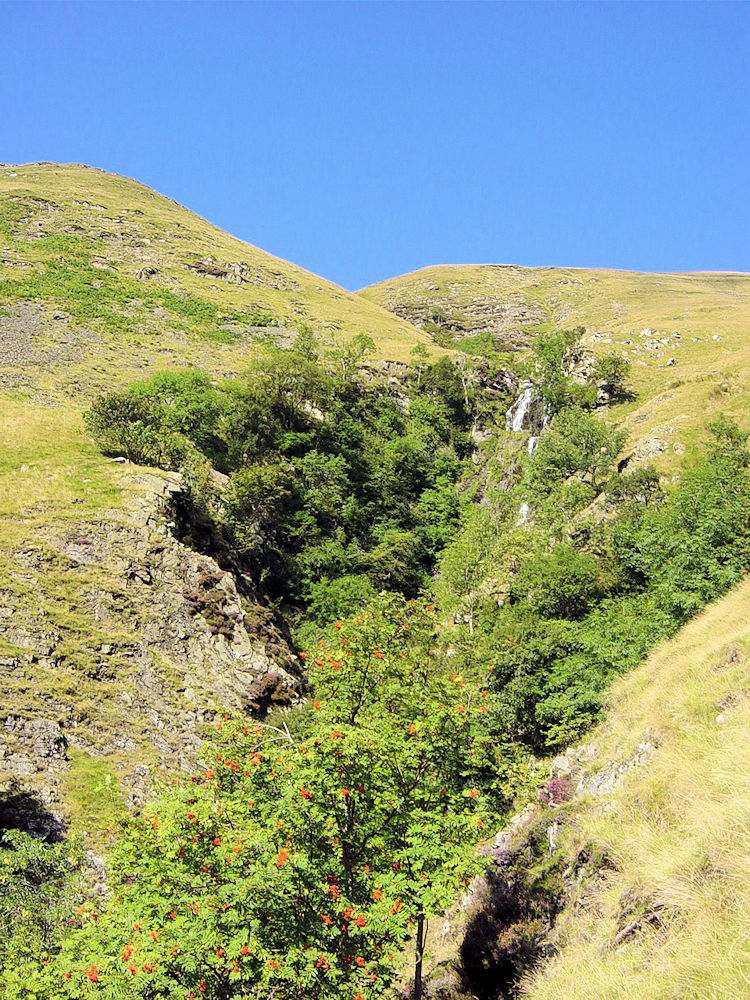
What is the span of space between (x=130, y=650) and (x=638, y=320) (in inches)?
3245

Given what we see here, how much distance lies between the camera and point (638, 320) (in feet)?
297

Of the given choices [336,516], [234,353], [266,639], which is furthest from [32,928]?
[234,353]

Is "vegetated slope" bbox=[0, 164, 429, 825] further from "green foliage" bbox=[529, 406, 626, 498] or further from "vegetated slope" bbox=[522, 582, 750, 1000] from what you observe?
"green foliage" bbox=[529, 406, 626, 498]

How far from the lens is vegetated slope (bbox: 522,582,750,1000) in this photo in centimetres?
662

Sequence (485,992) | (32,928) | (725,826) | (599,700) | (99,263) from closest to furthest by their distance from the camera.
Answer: (725,826), (485,992), (32,928), (599,700), (99,263)

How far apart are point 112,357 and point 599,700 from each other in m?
54.3

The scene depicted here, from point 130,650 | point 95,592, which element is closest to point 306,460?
point 95,592

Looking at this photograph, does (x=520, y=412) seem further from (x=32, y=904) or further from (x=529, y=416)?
(x=32, y=904)

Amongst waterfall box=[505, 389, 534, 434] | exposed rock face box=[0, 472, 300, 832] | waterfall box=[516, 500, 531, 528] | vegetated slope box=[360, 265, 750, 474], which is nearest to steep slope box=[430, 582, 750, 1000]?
exposed rock face box=[0, 472, 300, 832]

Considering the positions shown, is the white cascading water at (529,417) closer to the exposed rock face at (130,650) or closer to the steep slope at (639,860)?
the exposed rock face at (130,650)

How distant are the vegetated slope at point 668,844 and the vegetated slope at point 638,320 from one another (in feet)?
92.4

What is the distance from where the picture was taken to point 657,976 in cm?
665

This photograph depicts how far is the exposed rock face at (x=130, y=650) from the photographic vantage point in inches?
1029

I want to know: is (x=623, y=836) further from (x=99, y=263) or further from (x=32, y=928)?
(x=99, y=263)
